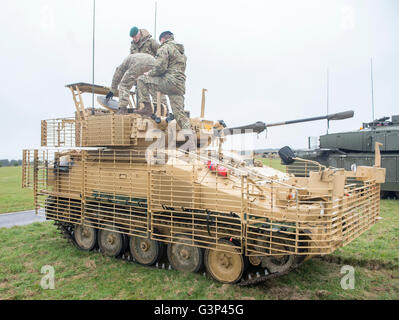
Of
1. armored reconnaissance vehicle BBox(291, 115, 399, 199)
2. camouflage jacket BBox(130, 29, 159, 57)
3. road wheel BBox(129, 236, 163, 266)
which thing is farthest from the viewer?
armored reconnaissance vehicle BBox(291, 115, 399, 199)

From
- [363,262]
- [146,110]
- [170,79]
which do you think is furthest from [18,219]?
[363,262]

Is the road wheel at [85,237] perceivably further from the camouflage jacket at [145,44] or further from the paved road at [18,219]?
the camouflage jacket at [145,44]

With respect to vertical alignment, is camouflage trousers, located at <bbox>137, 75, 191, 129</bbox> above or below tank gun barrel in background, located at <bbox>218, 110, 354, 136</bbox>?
above

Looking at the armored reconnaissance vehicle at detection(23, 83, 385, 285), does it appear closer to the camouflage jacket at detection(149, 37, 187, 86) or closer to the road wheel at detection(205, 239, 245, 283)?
the road wheel at detection(205, 239, 245, 283)

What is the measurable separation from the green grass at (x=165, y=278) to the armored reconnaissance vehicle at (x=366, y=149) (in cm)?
810

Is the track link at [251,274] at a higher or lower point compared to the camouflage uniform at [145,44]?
lower

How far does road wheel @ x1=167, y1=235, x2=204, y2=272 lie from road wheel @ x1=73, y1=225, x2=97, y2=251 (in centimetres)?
231

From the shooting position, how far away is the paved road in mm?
11711

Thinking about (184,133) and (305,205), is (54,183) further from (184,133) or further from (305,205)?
(305,205)

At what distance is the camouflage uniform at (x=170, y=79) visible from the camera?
26.7 feet

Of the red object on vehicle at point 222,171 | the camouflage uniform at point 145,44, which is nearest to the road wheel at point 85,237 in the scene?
the red object on vehicle at point 222,171

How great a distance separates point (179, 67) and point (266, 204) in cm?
427

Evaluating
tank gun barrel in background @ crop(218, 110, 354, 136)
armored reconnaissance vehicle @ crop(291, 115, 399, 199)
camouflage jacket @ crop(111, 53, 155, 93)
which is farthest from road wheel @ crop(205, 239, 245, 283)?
armored reconnaissance vehicle @ crop(291, 115, 399, 199)

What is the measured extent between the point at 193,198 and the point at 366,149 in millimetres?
13740
